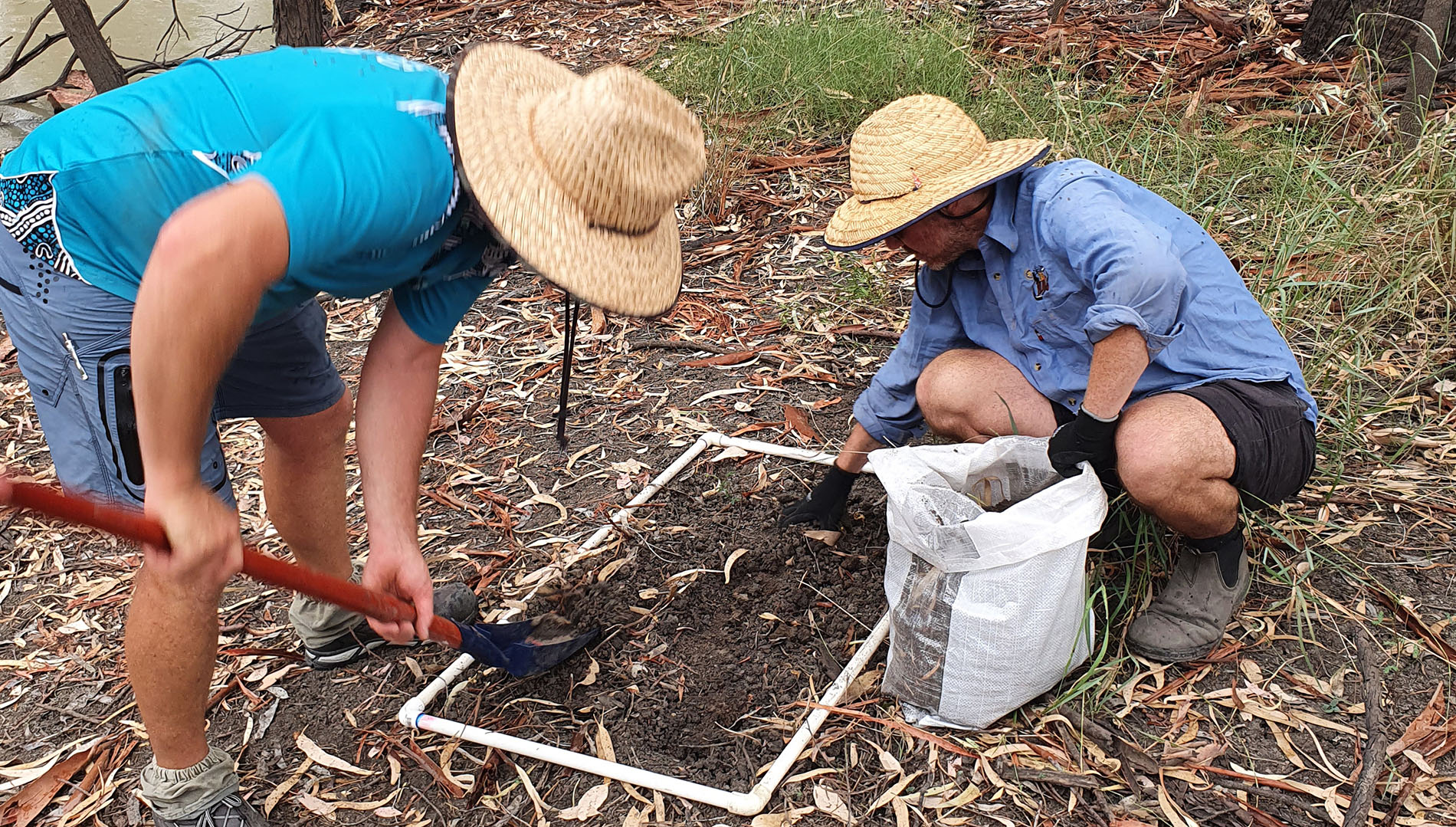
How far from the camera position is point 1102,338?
1965mm

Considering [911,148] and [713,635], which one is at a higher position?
[911,148]

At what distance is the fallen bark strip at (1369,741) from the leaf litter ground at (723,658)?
0.02 meters

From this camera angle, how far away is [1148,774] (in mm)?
1956

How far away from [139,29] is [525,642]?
8.73 metres

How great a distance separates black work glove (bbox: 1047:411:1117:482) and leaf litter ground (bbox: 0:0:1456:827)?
28 centimetres

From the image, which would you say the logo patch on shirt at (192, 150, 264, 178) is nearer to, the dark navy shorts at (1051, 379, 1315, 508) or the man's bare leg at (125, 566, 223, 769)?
the man's bare leg at (125, 566, 223, 769)

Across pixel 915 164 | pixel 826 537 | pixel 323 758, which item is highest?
pixel 915 164

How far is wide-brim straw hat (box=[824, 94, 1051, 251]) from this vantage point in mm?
2109

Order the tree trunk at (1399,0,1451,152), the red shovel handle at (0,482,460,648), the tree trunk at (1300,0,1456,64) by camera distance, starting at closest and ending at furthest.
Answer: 1. the red shovel handle at (0,482,460,648)
2. the tree trunk at (1399,0,1451,152)
3. the tree trunk at (1300,0,1456,64)

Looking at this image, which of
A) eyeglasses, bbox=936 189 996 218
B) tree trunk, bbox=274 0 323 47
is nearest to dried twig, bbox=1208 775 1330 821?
eyeglasses, bbox=936 189 996 218

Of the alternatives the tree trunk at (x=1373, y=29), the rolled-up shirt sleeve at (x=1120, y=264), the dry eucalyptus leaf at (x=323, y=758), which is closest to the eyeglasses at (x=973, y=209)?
the rolled-up shirt sleeve at (x=1120, y=264)

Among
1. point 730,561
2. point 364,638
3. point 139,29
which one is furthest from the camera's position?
point 139,29

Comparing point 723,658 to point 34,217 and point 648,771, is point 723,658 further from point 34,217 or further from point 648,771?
point 34,217

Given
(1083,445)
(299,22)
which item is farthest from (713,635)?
(299,22)
